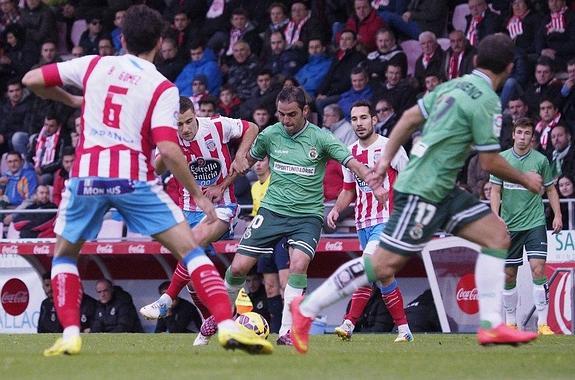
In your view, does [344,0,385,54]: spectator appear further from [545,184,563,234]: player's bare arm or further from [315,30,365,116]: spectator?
[545,184,563,234]: player's bare arm

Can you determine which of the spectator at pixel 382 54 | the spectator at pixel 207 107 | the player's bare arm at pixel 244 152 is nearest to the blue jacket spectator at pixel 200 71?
the spectator at pixel 382 54

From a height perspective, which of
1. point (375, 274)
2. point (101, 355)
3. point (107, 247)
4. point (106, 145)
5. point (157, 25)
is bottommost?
point (107, 247)

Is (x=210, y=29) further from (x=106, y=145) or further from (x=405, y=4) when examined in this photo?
(x=106, y=145)

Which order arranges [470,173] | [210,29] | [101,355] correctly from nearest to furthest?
[101,355]
[470,173]
[210,29]

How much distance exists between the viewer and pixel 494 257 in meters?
8.90

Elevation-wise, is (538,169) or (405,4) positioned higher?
(405,4)

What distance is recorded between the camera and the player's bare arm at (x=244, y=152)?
11.9 meters

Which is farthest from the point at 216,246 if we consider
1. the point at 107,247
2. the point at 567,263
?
the point at 567,263

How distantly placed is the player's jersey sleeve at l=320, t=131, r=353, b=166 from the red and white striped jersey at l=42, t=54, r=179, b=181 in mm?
3033

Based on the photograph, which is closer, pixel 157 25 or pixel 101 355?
pixel 157 25

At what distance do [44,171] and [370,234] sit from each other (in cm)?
945

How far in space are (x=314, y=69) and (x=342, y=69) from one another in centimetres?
55

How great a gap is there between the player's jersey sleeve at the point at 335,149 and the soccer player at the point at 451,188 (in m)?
2.62

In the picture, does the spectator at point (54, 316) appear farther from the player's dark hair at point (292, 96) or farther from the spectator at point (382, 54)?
the player's dark hair at point (292, 96)
